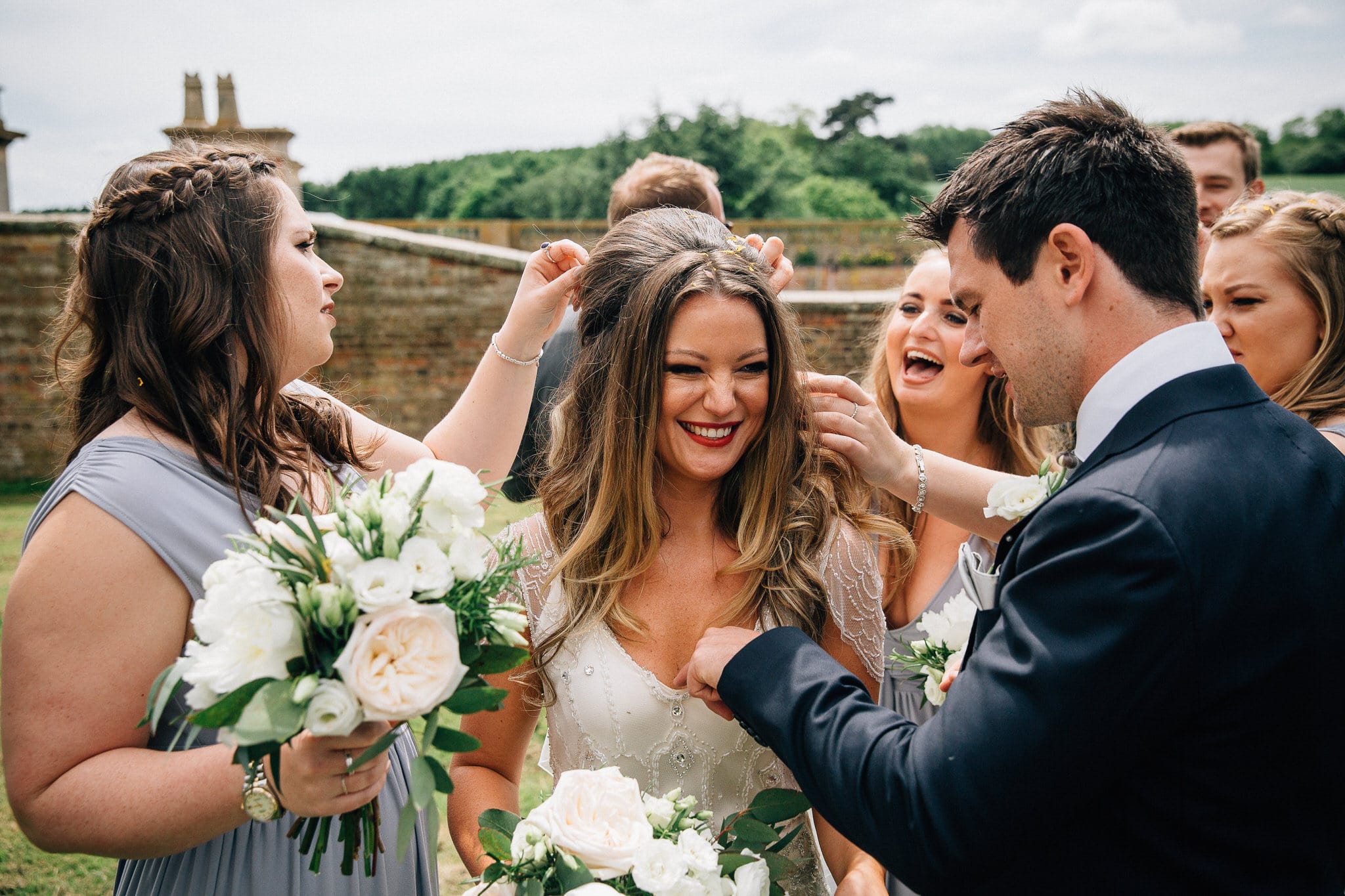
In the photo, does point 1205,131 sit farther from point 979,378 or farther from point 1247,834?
point 1247,834

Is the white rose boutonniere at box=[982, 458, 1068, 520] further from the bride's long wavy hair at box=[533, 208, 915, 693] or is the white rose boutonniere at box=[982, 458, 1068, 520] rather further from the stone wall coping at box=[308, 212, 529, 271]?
the stone wall coping at box=[308, 212, 529, 271]

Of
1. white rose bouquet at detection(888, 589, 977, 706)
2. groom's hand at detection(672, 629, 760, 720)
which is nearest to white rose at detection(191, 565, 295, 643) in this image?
groom's hand at detection(672, 629, 760, 720)

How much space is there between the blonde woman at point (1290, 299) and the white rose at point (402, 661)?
2876mm

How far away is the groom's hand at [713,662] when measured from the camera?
2.05 m

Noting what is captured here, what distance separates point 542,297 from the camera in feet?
9.53

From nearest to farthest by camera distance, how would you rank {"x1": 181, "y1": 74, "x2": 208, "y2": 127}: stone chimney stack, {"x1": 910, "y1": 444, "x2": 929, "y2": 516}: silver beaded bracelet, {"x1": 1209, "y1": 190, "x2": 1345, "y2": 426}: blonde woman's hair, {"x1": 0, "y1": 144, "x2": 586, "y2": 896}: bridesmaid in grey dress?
{"x1": 0, "y1": 144, "x2": 586, "y2": 896}: bridesmaid in grey dress
{"x1": 910, "y1": 444, "x2": 929, "y2": 516}: silver beaded bracelet
{"x1": 1209, "y1": 190, "x2": 1345, "y2": 426}: blonde woman's hair
{"x1": 181, "y1": 74, "x2": 208, "y2": 127}: stone chimney stack

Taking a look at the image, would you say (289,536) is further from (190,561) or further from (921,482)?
(921,482)

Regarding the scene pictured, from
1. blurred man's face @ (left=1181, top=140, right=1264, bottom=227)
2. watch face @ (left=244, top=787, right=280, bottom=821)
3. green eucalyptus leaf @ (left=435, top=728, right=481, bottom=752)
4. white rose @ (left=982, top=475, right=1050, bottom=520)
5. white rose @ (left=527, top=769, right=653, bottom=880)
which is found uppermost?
blurred man's face @ (left=1181, top=140, right=1264, bottom=227)

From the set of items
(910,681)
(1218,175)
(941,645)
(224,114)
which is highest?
(224,114)

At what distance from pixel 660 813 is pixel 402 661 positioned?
735 millimetres

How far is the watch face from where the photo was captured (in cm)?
170

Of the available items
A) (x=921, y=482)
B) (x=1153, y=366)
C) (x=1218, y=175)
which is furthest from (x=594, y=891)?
(x=1218, y=175)

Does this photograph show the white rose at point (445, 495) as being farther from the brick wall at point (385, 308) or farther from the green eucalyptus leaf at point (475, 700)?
the brick wall at point (385, 308)

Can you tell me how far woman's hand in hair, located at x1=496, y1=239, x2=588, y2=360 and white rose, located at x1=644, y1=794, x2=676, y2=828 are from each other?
5.06 feet
